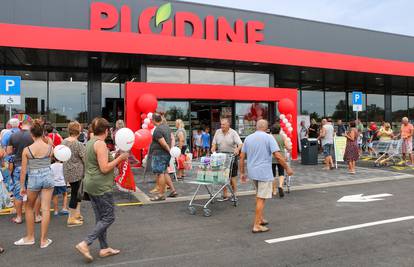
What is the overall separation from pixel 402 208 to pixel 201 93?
874 cm

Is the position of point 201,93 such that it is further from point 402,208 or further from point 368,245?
point 368,245

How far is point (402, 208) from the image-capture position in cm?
705

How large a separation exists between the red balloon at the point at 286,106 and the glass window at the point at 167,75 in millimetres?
4265

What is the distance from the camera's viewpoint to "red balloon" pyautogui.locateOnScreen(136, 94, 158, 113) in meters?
12.6

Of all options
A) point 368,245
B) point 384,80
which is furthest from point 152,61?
point 384,80

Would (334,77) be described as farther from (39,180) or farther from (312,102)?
(39,180)

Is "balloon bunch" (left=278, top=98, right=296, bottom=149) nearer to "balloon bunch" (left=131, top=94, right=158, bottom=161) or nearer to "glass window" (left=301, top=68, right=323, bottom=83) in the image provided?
"glass window" (left=301, top=68, right=323, bottom=83)

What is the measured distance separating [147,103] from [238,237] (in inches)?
320

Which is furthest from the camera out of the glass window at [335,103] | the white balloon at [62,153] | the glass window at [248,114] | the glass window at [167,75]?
the glass window at [335,103]

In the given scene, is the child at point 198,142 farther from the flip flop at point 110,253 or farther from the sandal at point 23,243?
the flip flop at point 110,253

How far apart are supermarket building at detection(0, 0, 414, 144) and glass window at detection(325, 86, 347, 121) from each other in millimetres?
2575

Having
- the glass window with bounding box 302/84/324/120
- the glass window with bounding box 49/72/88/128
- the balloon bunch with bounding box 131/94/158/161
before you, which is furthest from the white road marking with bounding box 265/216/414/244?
the glass window with bounding box 302/84/324/120

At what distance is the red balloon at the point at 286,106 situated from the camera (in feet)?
49.0

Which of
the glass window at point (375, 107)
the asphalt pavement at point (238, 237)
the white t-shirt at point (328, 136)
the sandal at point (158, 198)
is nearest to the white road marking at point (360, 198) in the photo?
the asphalt pavement at point (238, 237)
